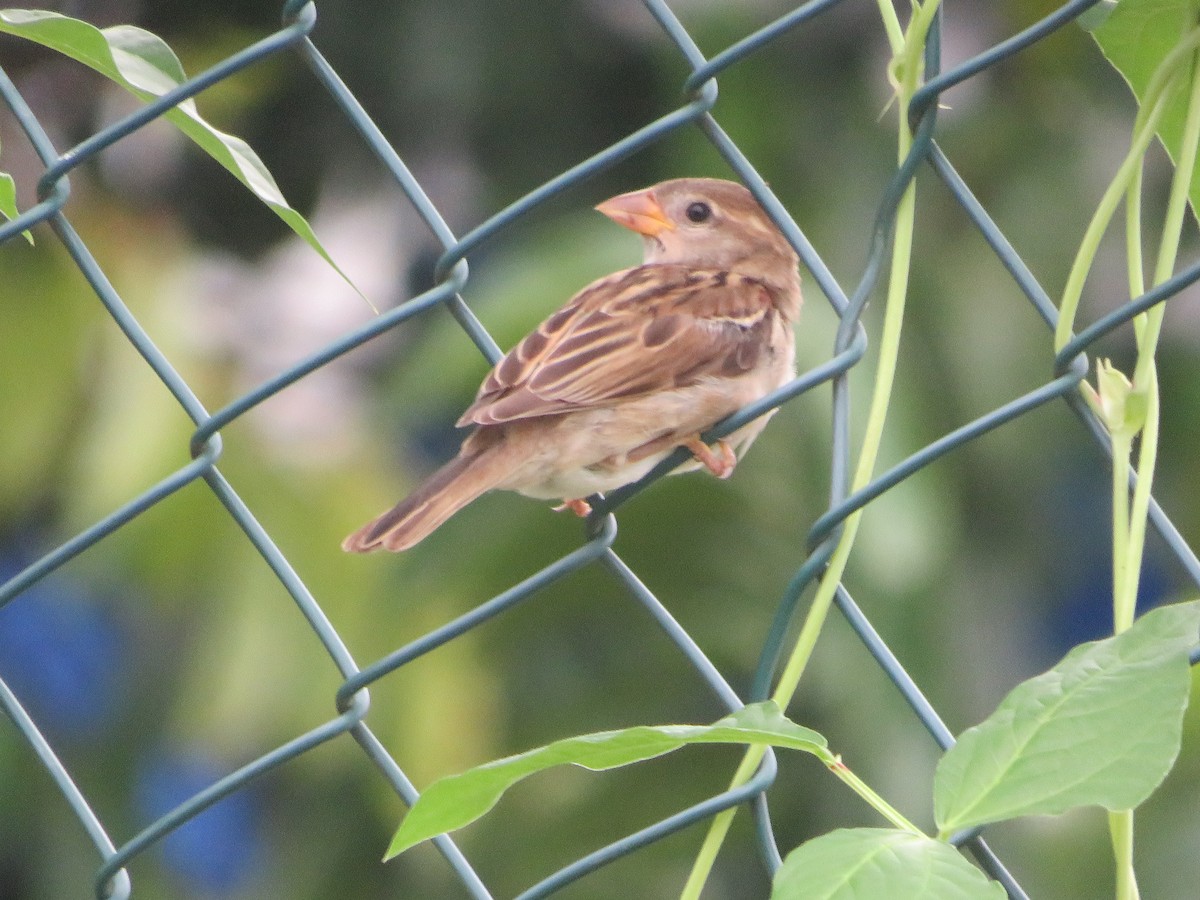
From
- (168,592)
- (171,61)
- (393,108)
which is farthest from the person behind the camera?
(393,108)

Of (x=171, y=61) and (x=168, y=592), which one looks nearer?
(x=171, y=61)

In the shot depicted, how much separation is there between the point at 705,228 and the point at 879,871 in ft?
7.38

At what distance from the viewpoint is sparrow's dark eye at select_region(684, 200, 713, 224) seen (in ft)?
11.0

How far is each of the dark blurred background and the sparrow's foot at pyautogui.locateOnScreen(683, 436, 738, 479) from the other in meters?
1.19

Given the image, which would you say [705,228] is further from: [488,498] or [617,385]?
[488,498]

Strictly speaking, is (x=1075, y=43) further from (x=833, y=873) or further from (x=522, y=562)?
(x=833, y=873)

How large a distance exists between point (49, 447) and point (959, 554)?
2231 mm

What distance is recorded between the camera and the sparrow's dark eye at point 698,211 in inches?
132

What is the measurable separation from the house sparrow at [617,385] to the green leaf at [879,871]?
127 centimetres

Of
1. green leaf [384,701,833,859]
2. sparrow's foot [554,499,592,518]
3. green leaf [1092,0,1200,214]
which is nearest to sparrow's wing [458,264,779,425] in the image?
sparrow's foot [554,499,592,518]

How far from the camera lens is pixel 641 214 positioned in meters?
3.28

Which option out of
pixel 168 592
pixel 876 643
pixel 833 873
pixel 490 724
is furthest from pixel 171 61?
pixel 490 724

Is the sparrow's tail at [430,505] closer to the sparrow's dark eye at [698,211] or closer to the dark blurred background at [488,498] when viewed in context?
the sparrow's dark eye at [698,211]

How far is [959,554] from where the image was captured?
4535 millimetres
